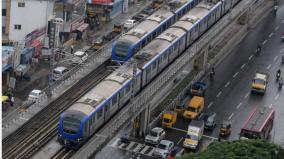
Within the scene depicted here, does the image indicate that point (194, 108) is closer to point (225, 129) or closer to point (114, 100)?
point (225, 129)

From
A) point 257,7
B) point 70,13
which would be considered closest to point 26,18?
point 70,13

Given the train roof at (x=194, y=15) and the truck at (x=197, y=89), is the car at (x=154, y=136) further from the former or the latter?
the train roof at (x=194, y=15)

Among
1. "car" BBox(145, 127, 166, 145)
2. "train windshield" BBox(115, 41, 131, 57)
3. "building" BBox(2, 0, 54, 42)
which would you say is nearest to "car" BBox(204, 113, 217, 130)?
"car" BBox(145, 127, 166, 145)

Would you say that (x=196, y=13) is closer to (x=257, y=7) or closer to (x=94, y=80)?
(x=94, y=80)

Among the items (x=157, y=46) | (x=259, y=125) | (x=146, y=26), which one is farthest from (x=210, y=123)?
Answer: (x=146, y=26)

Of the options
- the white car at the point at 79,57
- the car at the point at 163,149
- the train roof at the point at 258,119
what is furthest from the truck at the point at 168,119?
the white car at the point at 79,57

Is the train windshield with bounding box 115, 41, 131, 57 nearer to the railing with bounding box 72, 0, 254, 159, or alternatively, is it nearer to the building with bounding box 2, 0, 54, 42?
the railing with bounding box 72, 0, 254, 159
